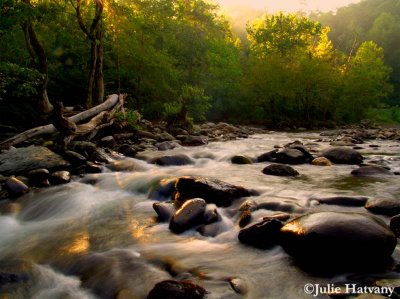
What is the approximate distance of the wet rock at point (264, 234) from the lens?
437 cm

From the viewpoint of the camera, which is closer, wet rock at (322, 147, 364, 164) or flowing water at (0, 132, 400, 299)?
flowing water at (0, 132, 400, 299)

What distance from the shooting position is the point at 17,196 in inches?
289

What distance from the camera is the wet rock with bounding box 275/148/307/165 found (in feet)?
33.4

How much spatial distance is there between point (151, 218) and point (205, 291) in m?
2.60

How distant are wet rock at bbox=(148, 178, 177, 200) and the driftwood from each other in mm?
5522

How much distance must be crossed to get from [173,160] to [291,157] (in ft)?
11.2

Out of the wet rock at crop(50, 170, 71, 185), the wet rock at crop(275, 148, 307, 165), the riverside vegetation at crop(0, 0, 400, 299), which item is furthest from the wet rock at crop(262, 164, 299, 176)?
the wet rock at crop(50, 170, 71, 185)

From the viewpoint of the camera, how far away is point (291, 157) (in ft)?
33.6

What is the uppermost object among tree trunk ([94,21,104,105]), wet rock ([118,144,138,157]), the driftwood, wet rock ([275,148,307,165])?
tree trunk ([94,21,104,105])

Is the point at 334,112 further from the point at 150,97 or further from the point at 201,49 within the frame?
the point at 150,97

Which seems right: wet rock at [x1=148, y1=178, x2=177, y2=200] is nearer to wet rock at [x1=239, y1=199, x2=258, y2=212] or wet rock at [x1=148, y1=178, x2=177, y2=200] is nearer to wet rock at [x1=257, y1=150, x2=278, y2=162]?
wet rock at [x1=239, y1=199, x2=258, y2=212]

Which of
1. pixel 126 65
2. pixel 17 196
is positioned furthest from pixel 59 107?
pixel 126 65

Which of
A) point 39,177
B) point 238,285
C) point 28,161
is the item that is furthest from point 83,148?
point 238,285

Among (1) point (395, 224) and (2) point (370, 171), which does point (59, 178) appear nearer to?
(1) point (395, 224)
